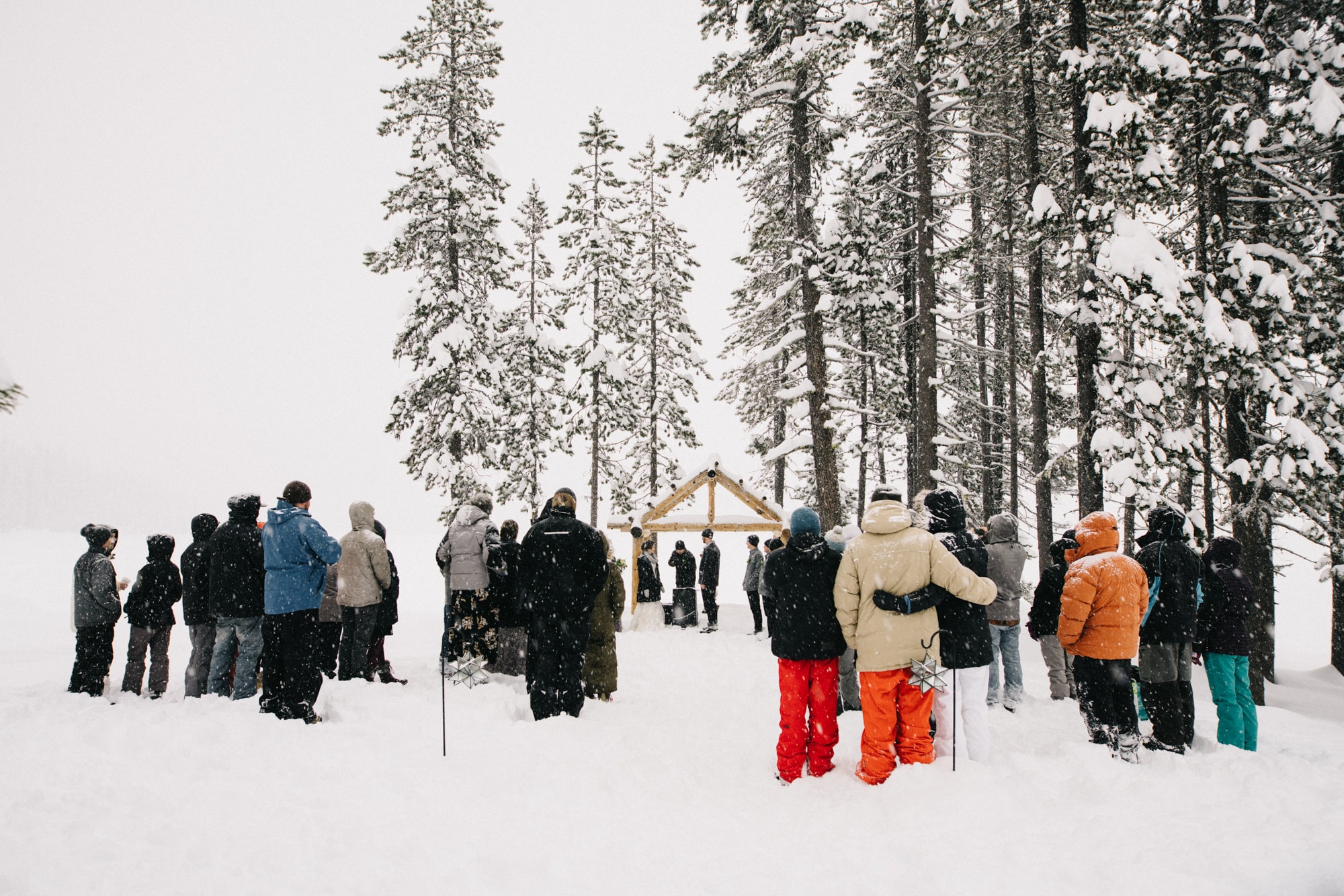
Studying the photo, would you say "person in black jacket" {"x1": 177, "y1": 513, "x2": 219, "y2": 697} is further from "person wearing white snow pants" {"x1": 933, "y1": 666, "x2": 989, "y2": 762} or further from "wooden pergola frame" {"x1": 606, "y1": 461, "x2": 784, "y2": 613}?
"wooden pergola frame" {"x1": 606, "y1": 461, "x2": 784, "y2": 613}

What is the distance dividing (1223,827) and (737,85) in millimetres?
12716

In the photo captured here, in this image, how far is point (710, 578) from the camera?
15016 millimetres

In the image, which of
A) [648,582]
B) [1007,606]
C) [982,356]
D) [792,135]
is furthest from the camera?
[982,356]

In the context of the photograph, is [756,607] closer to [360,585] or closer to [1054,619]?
[1054,619]

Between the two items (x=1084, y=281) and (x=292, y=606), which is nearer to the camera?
(x=292, y=606)

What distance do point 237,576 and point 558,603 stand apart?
2897mm

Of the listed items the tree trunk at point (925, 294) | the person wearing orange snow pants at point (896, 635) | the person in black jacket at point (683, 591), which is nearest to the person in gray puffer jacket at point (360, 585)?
the person wearing orange snow pants at point (896, 635)

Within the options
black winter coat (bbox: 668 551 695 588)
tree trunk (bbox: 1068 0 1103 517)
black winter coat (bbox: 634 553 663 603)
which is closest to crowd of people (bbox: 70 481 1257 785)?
tree trunk (bbox: 1068 0 1103 517)

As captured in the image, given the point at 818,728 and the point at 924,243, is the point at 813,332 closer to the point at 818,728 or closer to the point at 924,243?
the point at 924,243

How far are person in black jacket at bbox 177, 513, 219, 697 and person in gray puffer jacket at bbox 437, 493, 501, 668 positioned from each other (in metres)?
2.31

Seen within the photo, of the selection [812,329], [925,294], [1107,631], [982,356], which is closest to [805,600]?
[1107,631]

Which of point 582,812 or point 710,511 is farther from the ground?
point 710,511

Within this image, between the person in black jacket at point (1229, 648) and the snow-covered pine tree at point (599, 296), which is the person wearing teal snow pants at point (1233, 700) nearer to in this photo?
the person in black jacket at point (1229, 648)

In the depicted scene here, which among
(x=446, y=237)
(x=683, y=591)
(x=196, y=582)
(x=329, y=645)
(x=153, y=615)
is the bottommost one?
(x=683, y=591)
